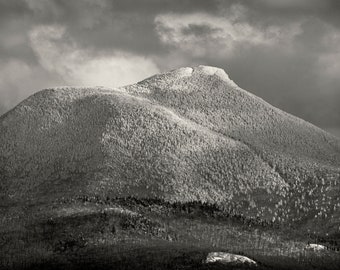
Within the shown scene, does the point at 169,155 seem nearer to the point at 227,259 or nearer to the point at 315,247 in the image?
the point at 315,247

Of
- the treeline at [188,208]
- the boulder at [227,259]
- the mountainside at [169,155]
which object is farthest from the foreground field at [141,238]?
the mountainside at [169,155]

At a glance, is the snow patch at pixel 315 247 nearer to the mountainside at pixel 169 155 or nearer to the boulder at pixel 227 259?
the mountainside at pixel 169 155

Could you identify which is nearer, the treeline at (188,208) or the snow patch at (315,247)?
the snow patch at (315,247)

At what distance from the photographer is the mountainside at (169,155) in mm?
144625

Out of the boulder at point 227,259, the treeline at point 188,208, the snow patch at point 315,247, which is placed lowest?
the boulder at point 227,259

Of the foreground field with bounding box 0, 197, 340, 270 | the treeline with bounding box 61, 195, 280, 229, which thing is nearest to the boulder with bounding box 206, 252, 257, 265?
the foreground field with bounding box 0, 197, 340, 270

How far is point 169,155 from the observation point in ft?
525

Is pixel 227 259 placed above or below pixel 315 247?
below

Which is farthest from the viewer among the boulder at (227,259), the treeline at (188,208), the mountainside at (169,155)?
the mountainside at (169,155)

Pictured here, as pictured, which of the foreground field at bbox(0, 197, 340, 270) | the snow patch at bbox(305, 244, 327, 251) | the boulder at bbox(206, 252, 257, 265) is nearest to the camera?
the boulder at bbox(206, 252, 257, 265)

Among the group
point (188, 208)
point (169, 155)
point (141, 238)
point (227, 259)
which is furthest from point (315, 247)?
point (169, 155)

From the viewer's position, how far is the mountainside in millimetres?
144625

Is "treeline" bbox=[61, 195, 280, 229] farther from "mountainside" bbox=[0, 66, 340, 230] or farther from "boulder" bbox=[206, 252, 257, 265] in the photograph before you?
"boulder" bbox=[206, 252, 257, 265]

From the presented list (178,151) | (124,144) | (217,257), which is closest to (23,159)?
(124,144)
